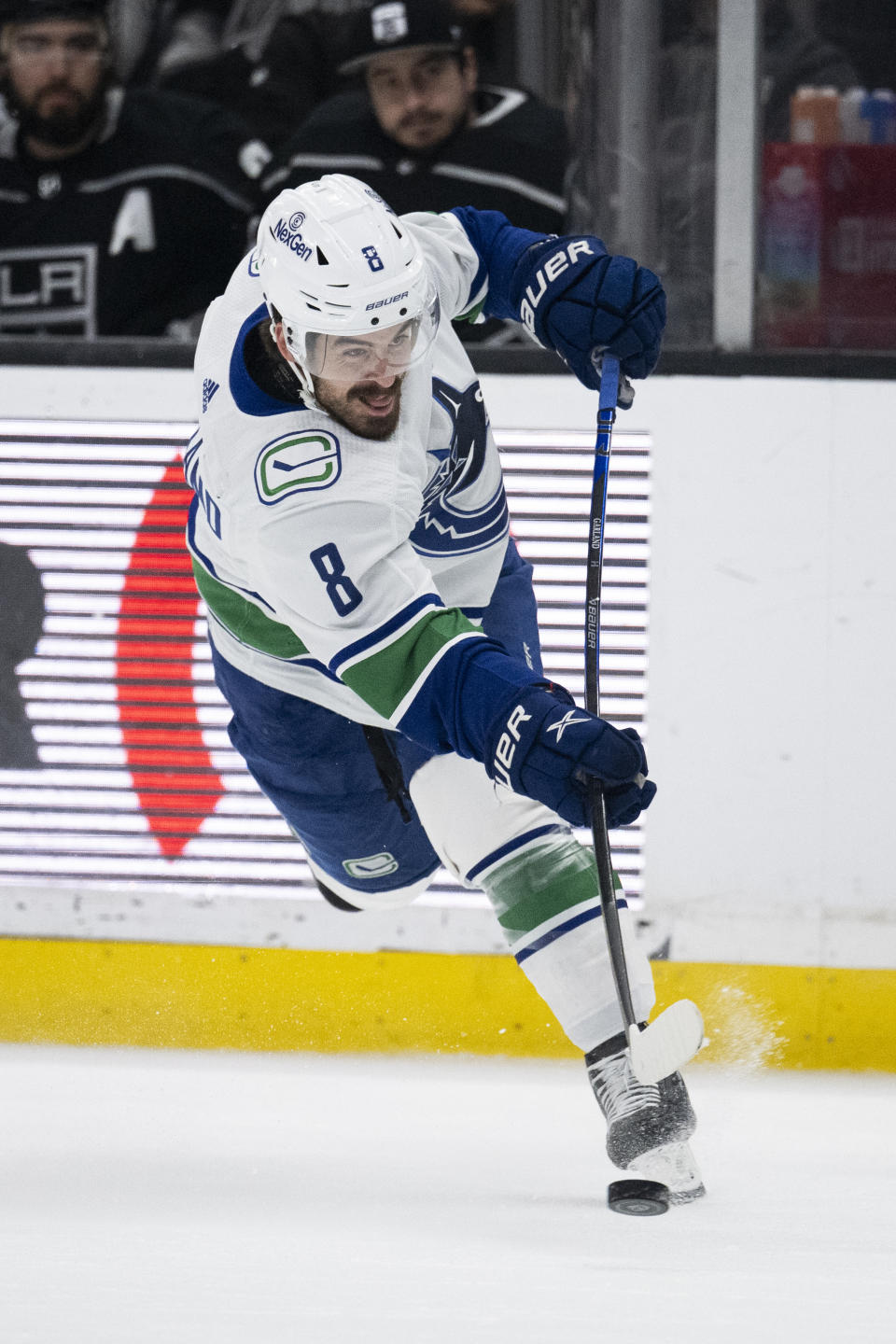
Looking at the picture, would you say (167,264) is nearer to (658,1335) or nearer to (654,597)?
(654,597)

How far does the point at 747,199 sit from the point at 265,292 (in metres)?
1.42

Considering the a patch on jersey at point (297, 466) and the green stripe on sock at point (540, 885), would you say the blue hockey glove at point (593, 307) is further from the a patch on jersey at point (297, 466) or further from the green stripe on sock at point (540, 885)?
the green stripe on sock at point (540, 885)

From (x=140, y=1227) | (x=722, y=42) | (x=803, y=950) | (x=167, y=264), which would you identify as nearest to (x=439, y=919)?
(x=803, y=950)

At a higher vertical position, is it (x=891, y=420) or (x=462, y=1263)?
(x=891, y=420)

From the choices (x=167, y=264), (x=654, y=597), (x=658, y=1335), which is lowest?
(x=658, y=1335)

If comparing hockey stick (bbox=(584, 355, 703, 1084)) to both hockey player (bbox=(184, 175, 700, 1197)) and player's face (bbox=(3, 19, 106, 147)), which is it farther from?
player's face (bbox=(3, 19, 106, 147))

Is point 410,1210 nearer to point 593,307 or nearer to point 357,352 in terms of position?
point 357,352

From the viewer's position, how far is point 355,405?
1.99 m

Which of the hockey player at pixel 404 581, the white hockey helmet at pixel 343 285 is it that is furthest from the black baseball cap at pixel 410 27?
the white hockey helmet at pixel 343 285

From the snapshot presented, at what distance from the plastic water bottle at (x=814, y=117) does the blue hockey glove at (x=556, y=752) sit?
1706 millimetres

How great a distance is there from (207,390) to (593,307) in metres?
0.58

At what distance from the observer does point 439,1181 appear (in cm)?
249

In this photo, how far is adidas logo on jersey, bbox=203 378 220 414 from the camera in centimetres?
214

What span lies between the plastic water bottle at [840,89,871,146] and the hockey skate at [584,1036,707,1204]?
6.17 feet
